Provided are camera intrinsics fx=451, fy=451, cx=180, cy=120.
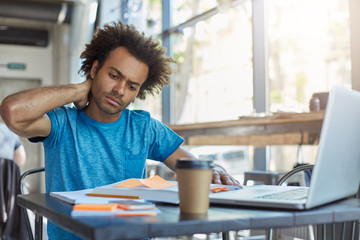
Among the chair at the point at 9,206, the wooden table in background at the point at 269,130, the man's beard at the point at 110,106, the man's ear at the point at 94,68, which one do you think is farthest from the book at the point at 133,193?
the chair at the point at 9,206

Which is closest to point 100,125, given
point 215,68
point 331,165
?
point 331,165

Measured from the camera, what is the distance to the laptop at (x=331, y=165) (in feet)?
2.51

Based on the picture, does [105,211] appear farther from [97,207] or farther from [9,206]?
[9,206]

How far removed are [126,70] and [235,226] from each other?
976 millimetres

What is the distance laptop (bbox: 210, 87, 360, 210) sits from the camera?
76 centimetres

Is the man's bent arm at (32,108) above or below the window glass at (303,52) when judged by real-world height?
below

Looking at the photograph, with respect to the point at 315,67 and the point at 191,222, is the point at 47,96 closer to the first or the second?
the point at 191,222

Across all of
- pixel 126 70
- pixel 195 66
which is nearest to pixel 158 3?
pixel 195 66

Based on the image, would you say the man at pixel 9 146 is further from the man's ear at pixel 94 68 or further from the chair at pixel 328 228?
the chair at pixel 328 228

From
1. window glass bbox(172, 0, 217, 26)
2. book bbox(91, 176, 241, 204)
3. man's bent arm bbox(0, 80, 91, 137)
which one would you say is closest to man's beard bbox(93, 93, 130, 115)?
man's bent arm bbox(0, 80, 91, 137)

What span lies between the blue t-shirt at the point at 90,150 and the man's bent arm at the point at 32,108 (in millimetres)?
47

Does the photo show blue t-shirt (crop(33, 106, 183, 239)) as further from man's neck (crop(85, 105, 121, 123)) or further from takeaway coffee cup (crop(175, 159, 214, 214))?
takeaway coffee cup (crop(175, 159, 214, 214))

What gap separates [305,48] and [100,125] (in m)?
3.64

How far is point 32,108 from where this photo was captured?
1334 millimetres
